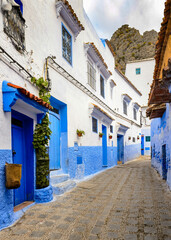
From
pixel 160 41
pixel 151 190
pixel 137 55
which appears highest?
pixel 137 55

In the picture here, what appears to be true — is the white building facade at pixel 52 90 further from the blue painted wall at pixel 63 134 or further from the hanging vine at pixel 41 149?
the hanging vine at pixel 41 149

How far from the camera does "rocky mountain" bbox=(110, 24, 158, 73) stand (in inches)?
1340

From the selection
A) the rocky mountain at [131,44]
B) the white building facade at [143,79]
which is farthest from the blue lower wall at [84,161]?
the rocky mountain at [131,44]

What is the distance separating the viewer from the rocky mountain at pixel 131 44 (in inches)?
1340

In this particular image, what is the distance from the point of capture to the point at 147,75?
28.2m

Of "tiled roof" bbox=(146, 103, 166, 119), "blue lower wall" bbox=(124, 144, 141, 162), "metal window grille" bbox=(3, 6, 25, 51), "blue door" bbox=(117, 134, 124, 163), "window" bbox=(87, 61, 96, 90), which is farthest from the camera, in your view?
"blue lower wall" bbox=(124, 144, 141, 162)

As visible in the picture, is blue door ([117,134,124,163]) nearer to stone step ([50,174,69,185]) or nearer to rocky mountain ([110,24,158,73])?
stone step ([50,174,69,185])

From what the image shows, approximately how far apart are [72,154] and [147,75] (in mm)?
22786

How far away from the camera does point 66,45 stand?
8133 mm

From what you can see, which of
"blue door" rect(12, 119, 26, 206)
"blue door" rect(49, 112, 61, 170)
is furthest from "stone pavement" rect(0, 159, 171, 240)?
"blue door" rect(49, 112, 61, 170)

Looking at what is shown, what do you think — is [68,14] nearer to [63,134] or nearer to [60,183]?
[63,134]

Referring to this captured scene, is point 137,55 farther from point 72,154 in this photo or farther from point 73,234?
point 73,234

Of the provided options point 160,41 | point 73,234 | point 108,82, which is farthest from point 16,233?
point 108,82

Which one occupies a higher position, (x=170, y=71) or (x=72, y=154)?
(x=170, y=71)
